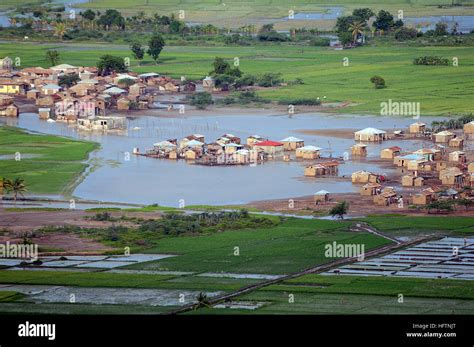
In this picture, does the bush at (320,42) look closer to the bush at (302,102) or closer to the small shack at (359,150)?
the bush at (302,102)

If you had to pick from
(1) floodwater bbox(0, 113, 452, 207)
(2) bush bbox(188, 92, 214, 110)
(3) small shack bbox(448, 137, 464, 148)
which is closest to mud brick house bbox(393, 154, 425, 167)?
(1) floodwater bbox(0, 113, 452, 207)

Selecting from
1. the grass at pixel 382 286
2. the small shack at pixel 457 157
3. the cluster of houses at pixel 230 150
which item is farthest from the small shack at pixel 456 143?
the grass at pixel 382 286

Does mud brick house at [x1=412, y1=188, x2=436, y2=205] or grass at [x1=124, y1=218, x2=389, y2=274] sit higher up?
mud brick house at [x1=412, y1=188, x2=436, y2=205]

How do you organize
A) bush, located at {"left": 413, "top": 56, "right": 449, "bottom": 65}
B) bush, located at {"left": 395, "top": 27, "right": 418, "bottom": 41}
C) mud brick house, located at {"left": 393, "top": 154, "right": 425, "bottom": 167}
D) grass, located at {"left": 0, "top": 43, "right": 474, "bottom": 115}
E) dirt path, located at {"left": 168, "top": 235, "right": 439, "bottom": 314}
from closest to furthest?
dirt path, located at {"left": 168, "top": 235, "right": 439, "bottom": 314} → mud brick house, located at {"left": 393, "top": 154, "right": 425, "bottom": 167} → grass, located at {"left": 0, "top": 43, "right": 474, "bottom": 115} → bush, located at {"left": 413, "top": 56, "right": 449, "bottom": 65} → bush, located at {"left": 395, "top": 27, "right": 418, "bottom": 41}

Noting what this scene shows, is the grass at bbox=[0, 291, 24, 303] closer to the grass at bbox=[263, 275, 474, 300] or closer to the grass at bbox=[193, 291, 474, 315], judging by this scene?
the grass at bbox=[193, 291, 474, 315]

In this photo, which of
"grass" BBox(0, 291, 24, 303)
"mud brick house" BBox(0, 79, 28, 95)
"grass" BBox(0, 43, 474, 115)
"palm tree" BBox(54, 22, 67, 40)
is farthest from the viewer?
"palm tree" BBox(54, 22, 67, 40)
